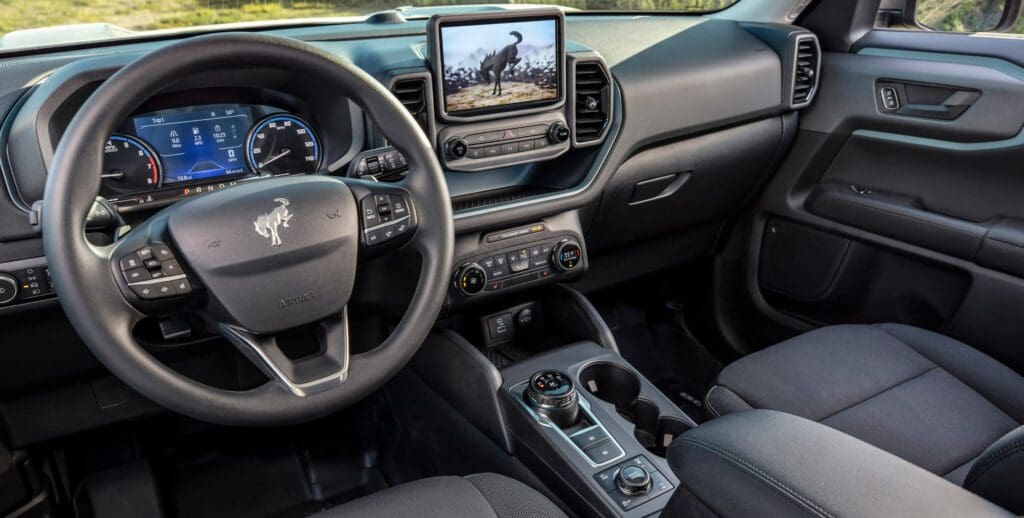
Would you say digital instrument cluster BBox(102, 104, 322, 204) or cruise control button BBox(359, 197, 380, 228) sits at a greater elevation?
digital instrument cluster BBox(102, 104, 322, 204)

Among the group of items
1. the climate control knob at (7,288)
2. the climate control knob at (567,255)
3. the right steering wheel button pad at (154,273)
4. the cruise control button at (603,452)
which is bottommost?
the cruise control button at (603,452)

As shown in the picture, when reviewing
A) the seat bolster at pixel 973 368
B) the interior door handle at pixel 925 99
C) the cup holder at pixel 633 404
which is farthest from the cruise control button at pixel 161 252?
the interior door handle at pixel 925 99

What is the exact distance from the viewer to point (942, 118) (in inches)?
81.4

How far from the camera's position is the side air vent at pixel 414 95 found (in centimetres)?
163

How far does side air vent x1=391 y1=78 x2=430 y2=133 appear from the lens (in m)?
1.63

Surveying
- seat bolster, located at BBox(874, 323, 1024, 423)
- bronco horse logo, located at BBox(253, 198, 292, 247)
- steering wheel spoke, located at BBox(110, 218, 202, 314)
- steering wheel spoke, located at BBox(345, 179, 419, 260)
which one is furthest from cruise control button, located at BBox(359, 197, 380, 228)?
seat bolster, located at BBox(874, 323, 1024, 423)

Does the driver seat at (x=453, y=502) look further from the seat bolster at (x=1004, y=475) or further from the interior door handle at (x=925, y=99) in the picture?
the interior door handle at (x=925, y=99)

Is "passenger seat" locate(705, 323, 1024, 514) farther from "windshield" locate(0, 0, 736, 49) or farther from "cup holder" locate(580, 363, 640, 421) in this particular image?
"windshield" locate(0, 0, 736, 49)

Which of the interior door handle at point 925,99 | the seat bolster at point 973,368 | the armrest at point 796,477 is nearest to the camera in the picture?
the armrest at point 796,477

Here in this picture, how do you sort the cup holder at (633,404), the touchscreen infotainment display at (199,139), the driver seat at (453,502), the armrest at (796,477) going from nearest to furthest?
the armrest at (796,477)
the driver seat at (453,502)
the touchscreen infotainment display at (199,139)
the cup holder at (633,404)

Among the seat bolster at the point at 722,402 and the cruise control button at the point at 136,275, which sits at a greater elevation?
the cruise control button at the point at 136,275

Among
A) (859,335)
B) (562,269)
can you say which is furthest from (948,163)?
(562,269)

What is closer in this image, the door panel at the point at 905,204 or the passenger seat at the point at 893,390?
the passenger seat at the point at 893,390

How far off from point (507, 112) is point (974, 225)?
3.93 ft
